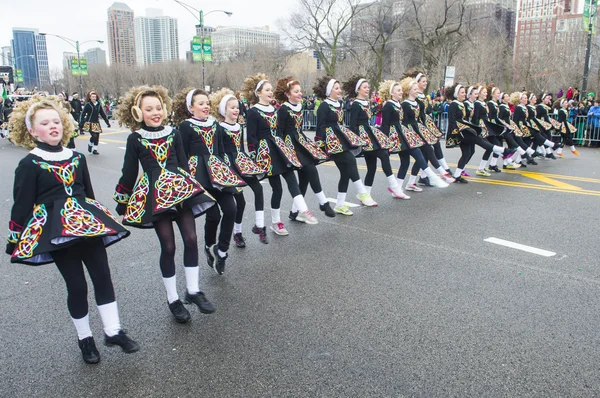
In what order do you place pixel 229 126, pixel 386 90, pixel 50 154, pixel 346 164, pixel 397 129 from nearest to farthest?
pixel 50 154 < pixel 229 126 < pixel 346 164 < pixel 397 129 < pixel 386 90

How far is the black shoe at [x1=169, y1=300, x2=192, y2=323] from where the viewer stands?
13.0 ft

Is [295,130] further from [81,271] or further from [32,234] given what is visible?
[32,234]

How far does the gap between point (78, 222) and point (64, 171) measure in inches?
14.7

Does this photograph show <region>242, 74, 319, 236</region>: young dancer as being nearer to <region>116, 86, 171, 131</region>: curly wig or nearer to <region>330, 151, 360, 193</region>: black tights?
<region>330, 151, 360, 193</region>: black tights

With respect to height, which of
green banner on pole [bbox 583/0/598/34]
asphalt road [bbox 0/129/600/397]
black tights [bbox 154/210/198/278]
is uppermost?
green banner on pole [bbox 583/0/598/34]

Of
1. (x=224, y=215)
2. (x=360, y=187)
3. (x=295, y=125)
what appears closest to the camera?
(x=224, y=215)

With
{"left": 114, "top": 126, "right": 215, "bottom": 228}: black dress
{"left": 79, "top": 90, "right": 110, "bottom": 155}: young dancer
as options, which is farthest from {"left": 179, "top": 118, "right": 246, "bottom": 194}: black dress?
{"left": 79, "top": 90, "right": 110, "bottom": 155}: young dancer

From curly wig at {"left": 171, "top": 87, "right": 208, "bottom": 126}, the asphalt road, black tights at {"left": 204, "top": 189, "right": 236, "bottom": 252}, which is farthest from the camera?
curly wig at {"left": 171, "top": 87, "right": 208, "bottom": 126}

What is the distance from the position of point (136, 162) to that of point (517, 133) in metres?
9.37

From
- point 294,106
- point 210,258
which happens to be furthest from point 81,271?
point 294,106

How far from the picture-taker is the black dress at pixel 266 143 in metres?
6.20

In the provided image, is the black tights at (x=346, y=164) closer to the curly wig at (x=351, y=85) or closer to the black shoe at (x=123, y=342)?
the curly wig at (x=351, y=85)

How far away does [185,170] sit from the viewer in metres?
4.17

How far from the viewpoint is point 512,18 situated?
50.3 metres
